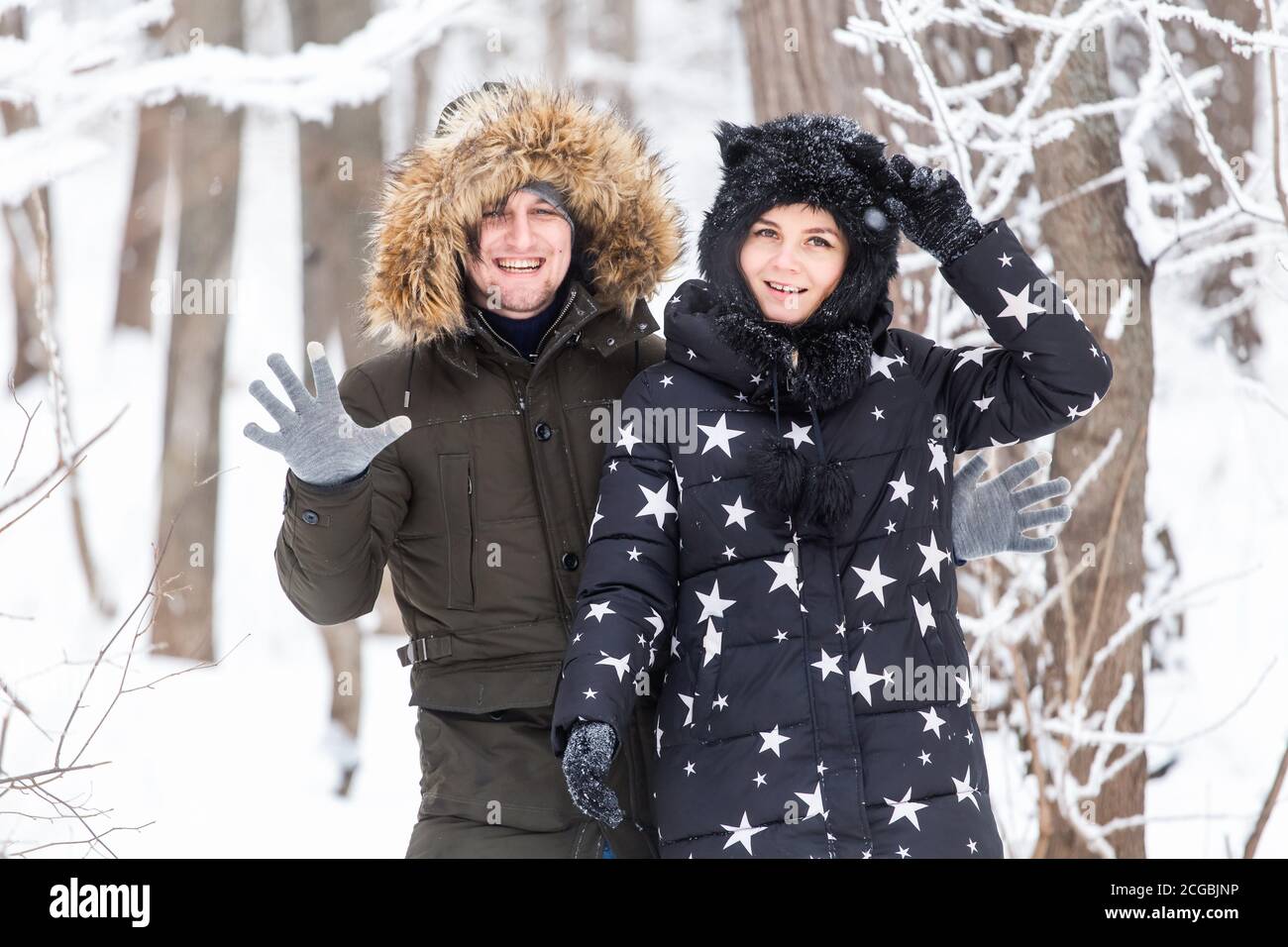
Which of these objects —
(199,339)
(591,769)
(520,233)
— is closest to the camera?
(591,769)

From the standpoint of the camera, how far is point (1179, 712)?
4.89 m

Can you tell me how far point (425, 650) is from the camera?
273cm

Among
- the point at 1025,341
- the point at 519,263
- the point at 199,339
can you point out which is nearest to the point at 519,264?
the point at 519,263

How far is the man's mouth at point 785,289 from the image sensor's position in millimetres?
2598

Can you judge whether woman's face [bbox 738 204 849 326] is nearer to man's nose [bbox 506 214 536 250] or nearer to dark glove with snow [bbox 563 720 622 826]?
man's nose [bbox 506 214 536 250]

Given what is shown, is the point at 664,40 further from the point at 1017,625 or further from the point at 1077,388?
the point at 1077,388

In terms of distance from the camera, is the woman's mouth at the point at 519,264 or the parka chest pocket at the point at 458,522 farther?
the woman's mouth at the point at 519,264

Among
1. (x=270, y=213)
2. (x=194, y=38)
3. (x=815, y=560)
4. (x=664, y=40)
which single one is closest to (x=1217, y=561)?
(x=815, y=560)

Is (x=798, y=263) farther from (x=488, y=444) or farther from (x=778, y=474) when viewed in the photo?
(x=488, y=444)

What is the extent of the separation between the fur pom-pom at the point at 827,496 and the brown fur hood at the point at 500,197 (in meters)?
0.71

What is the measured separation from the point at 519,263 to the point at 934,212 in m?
0.90

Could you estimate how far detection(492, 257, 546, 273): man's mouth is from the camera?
2.82 m

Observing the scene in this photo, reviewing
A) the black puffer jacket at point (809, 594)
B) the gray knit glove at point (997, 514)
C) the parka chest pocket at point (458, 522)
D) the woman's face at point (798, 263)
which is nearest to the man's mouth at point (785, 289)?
the woman's face at point (798, 263)

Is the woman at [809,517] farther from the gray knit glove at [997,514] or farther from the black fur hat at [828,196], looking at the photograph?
the gray knit glove at [997,514]
